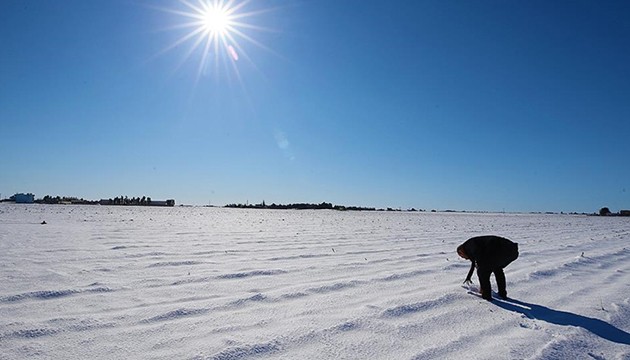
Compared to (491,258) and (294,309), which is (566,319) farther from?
(294,309)

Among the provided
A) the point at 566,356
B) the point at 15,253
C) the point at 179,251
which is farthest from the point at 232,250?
the point at 566,356

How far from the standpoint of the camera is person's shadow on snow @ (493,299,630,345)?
296cm

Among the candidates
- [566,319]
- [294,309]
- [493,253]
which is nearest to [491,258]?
[493,253]

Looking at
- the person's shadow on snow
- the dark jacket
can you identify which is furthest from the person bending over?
the person's shadow on snow

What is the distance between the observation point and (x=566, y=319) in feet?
10.9

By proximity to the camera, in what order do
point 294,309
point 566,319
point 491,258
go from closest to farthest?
point 566,319
point 294,309
point 491,258

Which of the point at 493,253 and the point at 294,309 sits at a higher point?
the point at 493,253

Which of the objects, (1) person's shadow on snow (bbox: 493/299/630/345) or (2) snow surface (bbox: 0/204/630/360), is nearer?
(2) snow surface (bbox: 0/204/630/360)

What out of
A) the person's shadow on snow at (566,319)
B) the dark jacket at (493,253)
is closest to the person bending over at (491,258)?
the dark jacket at (493,253)

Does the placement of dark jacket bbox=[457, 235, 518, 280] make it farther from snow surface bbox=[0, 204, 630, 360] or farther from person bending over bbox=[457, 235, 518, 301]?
snow surface bbox=[0, 204, 630, 360]

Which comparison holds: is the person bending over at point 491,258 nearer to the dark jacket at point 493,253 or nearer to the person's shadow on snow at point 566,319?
the dark jacket at point 493,253

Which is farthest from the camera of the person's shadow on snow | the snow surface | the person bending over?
the person bending over

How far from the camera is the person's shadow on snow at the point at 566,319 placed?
2.96 meters

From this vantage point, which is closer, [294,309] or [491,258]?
[294,309]
